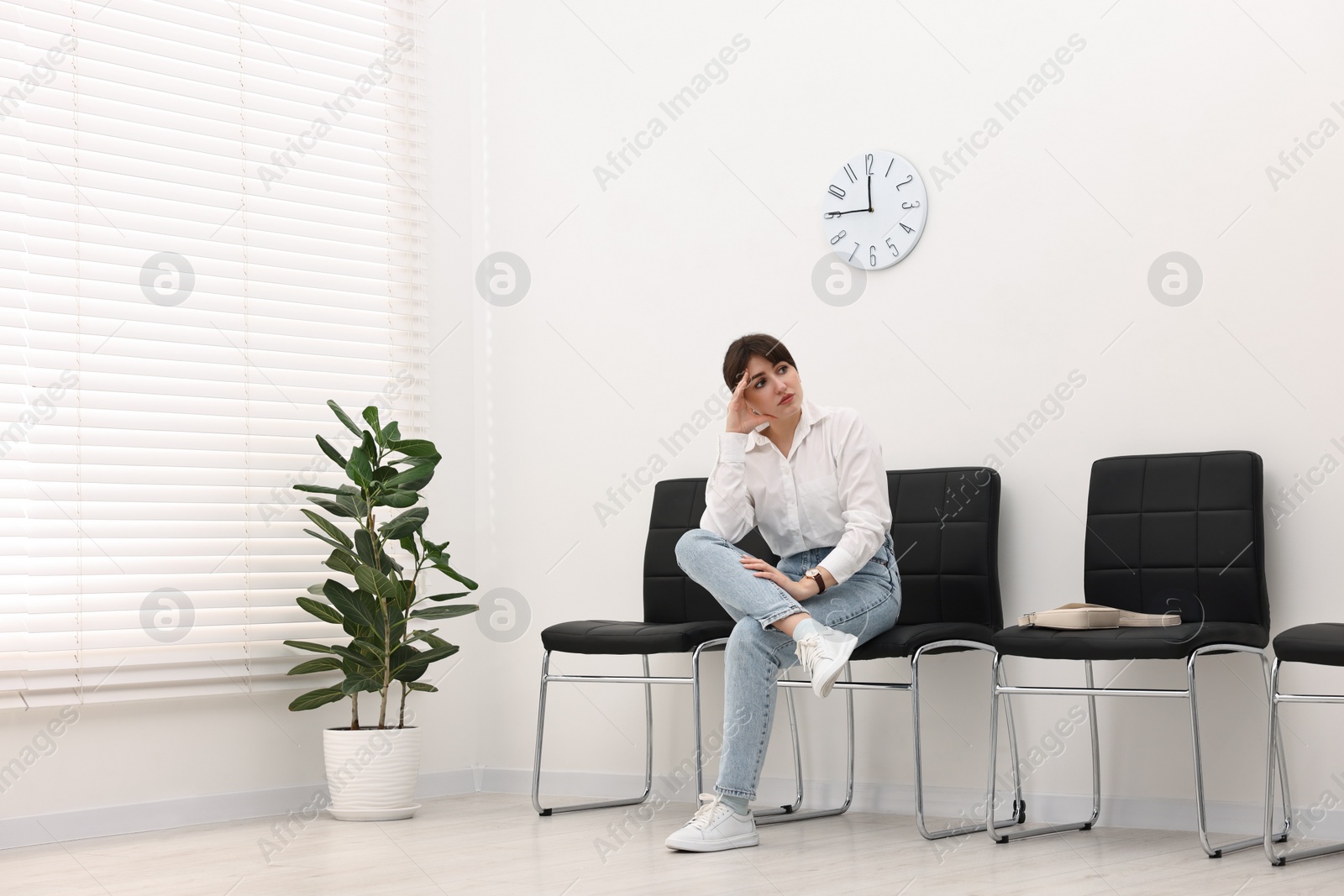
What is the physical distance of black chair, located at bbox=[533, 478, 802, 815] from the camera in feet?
10.9

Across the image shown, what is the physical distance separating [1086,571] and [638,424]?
1503mm

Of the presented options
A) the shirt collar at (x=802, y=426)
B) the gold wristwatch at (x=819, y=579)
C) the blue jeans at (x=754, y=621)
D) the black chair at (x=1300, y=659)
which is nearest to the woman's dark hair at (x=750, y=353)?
→ the shirt collar at (x=802, y=426)

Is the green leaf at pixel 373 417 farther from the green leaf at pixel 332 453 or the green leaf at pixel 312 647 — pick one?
the green leaf at pixel 312 647

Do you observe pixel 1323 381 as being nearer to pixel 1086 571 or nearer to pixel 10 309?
pixel 1086 571

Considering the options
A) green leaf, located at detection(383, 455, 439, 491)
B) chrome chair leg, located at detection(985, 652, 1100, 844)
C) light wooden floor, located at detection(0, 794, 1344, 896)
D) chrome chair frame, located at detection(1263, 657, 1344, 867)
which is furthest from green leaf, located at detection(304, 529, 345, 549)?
chrome chair frame, located at detection(1263, 657, 1344, 867)

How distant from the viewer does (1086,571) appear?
3141mm

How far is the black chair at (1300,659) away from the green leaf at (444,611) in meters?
2.06

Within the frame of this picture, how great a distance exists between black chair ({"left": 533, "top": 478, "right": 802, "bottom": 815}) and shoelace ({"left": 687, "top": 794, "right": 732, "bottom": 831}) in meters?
0.47

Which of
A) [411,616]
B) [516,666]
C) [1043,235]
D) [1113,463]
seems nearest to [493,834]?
[411,616]

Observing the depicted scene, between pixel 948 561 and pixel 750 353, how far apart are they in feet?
2.37

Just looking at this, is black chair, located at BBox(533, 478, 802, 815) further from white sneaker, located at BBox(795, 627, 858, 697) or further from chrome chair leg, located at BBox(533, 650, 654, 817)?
white sneaker, located at BBox(795, 627, 858, 697)

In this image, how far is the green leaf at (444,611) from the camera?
372 cm

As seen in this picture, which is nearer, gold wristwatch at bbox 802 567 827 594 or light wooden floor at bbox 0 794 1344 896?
light wooden floor at bbox 0 794 1344 896

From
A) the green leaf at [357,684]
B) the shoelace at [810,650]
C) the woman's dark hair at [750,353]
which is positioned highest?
the woman's dark hair at [750,353]
